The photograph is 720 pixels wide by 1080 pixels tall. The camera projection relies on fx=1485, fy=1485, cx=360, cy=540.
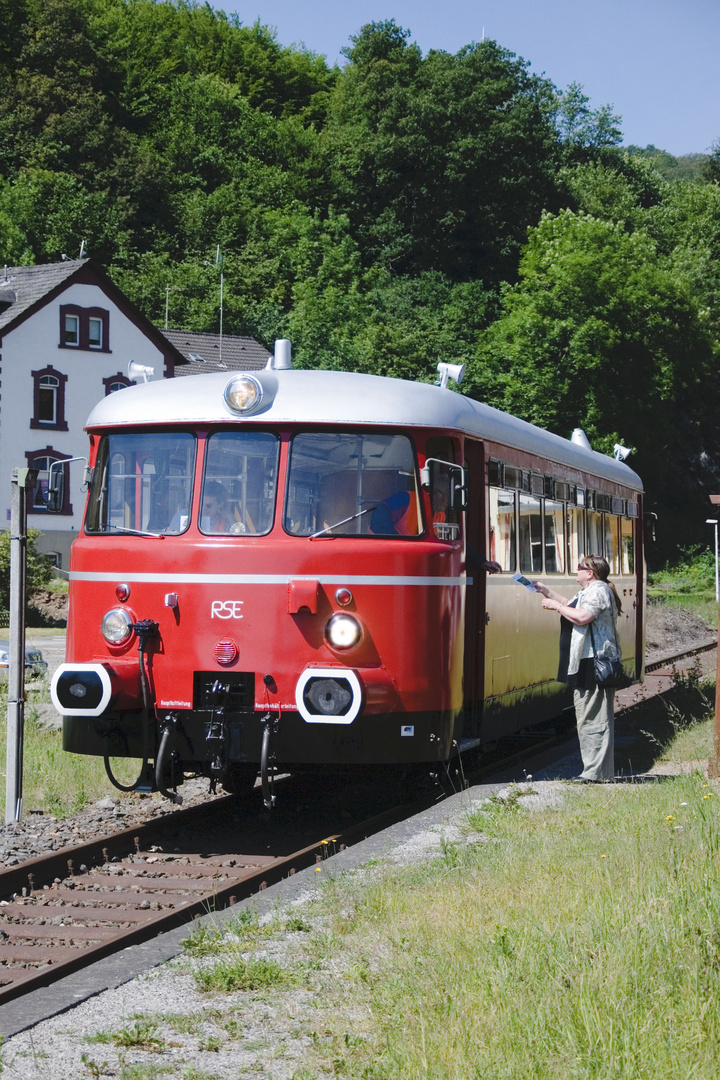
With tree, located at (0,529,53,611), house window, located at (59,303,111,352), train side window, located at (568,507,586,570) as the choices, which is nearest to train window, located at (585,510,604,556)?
train side window, located at (568,507,586,570)

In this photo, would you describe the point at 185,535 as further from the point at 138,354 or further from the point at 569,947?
the point at 138,354

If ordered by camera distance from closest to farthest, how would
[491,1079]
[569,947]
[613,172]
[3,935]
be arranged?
[491,1079]
[569,947]
[3,935]
[613,172]

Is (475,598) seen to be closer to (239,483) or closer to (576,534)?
(239,483)

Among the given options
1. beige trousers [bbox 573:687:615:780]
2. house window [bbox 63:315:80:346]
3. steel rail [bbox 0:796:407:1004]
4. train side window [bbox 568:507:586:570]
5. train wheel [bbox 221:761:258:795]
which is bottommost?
steel rail [bbox 0:796:407:1004]

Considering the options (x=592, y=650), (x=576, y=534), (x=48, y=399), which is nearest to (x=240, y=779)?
(x=592, y=650)

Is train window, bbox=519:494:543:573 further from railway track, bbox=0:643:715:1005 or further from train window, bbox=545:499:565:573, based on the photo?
railway track, bbox=0:643:715:1005

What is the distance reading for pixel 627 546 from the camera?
18.7 metres

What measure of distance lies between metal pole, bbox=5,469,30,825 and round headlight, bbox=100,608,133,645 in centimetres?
127

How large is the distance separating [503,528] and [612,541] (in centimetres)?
568

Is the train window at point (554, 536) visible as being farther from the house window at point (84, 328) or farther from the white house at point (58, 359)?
the house window at point (84, 328)

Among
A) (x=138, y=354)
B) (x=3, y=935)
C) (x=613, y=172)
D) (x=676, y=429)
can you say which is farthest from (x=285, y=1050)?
(x=613, y=172)

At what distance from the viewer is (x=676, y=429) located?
61.8 metres

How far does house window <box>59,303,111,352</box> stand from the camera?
50.9 meters

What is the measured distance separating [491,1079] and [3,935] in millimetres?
4028
